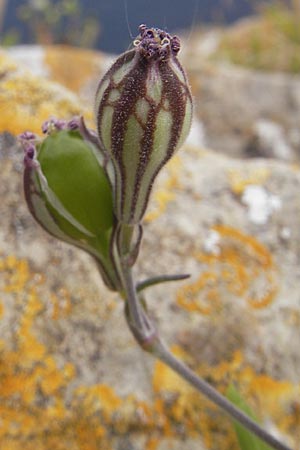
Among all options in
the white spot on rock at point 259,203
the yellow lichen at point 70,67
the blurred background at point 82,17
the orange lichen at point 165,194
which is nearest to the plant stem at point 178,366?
the orange lichen at point 165,194

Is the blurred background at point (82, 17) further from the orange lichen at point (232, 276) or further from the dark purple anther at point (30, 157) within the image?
the dark purple anther at point (30, 157)

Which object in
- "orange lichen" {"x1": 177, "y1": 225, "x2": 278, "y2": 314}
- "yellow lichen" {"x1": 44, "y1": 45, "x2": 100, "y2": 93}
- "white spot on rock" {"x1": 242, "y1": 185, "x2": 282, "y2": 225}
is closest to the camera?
"orange lichen" {"x1": 177, "y1": 225, "x2": 278, "y2": 314}

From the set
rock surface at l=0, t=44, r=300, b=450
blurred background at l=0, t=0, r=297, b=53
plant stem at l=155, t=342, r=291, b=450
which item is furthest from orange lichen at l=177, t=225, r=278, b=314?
blurred background at l=0, t=0, r=297, b=53

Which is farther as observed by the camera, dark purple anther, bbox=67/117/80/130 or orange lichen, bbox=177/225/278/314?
orange lichen, bbox=177/225/278/314

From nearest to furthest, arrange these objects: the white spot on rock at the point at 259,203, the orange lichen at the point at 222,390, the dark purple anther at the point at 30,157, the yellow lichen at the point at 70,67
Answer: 1. the dark purple anther at the point at 30,157
2. the orange lichen at the point at 222,390
3. the white spot on rock at the point at 259,203
4. the yellow lichen at the point at 70,67

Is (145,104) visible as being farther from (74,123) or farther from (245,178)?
(245,178)

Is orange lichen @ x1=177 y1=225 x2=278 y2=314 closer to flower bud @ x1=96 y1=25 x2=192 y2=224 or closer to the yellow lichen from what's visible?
flower bud @ x1=96 y1=25 x2=192 y2=224

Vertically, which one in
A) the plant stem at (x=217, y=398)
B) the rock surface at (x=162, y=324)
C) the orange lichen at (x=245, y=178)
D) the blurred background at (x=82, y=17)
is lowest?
the blurred background at (x=82, y=17)

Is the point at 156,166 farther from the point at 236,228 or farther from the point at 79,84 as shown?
the point at 79,84
